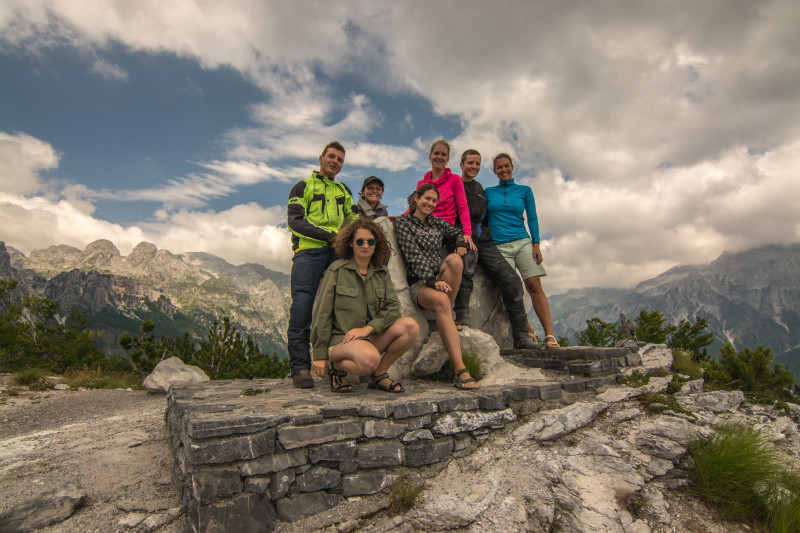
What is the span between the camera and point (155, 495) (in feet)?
12.2

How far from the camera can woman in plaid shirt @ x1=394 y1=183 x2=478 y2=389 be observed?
5527 mm

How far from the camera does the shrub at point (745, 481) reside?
11.5ft

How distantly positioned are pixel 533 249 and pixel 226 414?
6065mm

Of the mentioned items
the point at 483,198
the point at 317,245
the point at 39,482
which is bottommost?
the point at 39,482

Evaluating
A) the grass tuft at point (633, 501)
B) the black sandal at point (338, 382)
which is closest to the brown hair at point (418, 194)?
the black sandal at point (338, 382)

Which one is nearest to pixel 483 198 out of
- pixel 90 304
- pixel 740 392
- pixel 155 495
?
pixel 740 392

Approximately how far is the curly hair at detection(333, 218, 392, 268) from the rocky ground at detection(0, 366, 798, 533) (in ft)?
8.40

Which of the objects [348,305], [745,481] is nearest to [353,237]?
[348,305]

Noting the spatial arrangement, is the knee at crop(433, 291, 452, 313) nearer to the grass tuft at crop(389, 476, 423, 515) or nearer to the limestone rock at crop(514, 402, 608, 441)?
the limestone rock at crop(514, 402, 608, 441)

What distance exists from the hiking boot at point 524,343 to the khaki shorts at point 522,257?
1.18 metres

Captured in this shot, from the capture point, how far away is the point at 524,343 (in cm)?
728

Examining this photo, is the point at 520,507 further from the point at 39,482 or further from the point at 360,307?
the point at 39,482

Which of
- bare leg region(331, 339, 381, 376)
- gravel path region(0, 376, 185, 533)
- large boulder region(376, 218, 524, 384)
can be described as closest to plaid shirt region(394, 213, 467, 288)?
large boulder region(376, 218, 524, 384)

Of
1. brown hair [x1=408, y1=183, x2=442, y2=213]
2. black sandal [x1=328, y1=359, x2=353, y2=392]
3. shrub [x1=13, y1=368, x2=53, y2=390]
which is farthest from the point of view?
shrub [x1=13, y1=368, x2=53, y2=390]
